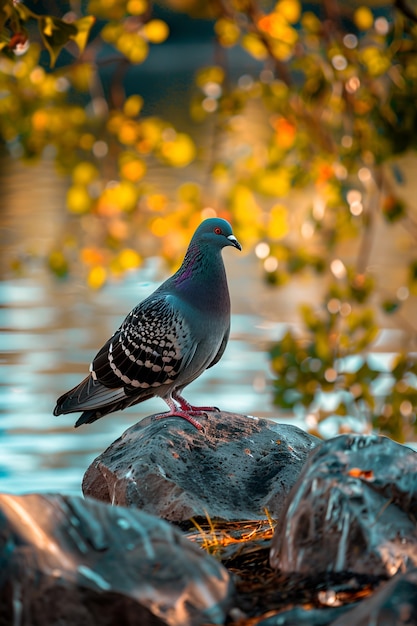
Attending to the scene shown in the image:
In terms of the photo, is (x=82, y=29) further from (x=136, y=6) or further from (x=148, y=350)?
(x=136, y=6)

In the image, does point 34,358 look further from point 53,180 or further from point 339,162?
point 53,180

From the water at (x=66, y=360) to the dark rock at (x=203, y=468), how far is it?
2.75 meters

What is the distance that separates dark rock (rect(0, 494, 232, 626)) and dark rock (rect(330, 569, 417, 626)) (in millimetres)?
481

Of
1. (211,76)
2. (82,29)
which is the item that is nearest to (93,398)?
(82,29)

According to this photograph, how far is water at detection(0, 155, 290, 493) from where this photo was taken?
993 cm

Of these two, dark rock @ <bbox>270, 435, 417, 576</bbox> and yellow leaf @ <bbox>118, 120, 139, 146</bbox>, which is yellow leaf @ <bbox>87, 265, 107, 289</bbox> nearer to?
yellow leaf @ <bbox>118, 120, 139, 146</bbox>

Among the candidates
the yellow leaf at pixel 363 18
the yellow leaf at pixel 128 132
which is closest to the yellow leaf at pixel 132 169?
the yellow leaf at pixel 128 132

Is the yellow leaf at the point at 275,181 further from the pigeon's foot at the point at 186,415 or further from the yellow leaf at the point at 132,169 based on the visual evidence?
the pigeon's foot at the point at 186,415

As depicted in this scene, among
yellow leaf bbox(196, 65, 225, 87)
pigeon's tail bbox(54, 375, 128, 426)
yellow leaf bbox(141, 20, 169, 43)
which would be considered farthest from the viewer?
yellow leaf bbox(196, 65, 225, 87)

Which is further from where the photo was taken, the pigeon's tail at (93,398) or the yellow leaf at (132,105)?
the yellow leaf at (132,105)

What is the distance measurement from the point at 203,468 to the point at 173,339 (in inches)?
32.9

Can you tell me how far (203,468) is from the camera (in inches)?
192

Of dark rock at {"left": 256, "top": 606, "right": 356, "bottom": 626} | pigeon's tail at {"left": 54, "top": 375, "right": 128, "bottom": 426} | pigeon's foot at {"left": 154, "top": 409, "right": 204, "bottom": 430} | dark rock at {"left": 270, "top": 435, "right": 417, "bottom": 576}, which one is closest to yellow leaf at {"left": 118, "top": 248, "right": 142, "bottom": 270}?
pigeon's tail at {"left": 54, "top": 375, "right": 128, "bottom": 426}

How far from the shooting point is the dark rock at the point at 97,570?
312 cm
